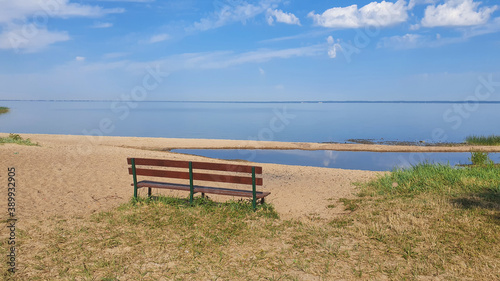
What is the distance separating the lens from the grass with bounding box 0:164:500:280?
16.6 ft

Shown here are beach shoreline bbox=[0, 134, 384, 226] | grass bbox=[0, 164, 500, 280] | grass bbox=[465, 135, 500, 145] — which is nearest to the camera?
→ grass bbox=[0, 164, 500, 280]

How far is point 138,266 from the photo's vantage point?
206 inches

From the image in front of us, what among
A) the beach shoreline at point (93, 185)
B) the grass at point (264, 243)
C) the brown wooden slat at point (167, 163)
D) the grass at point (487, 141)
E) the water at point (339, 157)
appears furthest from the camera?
the grass at point (487, 141)

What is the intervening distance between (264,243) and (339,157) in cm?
2226

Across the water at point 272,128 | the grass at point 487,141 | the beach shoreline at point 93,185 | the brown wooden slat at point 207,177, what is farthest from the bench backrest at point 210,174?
the grass at point 487,141

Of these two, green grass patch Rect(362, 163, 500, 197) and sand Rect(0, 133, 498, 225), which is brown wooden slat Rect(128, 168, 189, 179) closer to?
sand Rect(0, 133, 498, 225)

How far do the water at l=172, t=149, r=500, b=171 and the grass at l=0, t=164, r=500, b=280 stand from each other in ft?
50.4

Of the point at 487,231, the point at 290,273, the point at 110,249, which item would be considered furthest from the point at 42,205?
the point at 487,231

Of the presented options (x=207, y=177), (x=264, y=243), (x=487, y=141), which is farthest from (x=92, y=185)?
(x=487, y=141)

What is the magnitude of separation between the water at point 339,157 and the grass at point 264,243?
15363mm

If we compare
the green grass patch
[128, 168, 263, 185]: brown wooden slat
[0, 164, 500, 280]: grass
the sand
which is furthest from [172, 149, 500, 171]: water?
[128, 168, 263, 185]: brown wooden slat

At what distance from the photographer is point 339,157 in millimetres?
27359

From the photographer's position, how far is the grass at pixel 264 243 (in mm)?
5066

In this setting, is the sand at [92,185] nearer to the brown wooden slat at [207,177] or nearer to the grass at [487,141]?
the brown wooden slat at [207,177]
